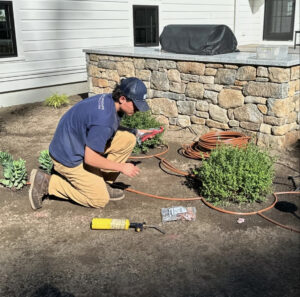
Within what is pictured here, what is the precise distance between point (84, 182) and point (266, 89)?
3003 millimetres

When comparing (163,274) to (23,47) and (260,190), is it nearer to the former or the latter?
(260,190)

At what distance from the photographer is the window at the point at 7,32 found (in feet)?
26.9

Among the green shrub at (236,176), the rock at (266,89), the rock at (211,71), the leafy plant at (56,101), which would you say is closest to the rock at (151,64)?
the rock at (211,71)

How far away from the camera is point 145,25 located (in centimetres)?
1104

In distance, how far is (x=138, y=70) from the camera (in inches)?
285

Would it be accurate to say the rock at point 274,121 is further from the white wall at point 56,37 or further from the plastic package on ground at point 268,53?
the white wall at point 56,37

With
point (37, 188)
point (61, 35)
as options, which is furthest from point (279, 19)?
point (37, 188)

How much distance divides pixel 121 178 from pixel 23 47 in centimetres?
488

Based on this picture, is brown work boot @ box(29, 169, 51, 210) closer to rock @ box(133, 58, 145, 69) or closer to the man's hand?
the man's hand

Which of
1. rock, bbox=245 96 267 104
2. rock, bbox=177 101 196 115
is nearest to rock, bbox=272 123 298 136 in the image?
rock, bbox=245 96 267 104

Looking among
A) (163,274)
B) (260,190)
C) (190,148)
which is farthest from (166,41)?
(163,274)

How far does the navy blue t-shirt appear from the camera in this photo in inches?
139

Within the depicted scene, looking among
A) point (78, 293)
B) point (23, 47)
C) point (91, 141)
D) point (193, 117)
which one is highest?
point (23, 47)

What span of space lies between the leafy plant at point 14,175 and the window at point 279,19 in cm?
1210
